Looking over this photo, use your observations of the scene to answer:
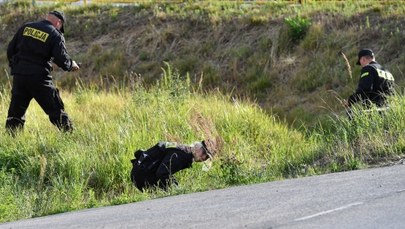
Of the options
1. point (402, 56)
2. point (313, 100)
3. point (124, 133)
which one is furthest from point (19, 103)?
point (402, 56)

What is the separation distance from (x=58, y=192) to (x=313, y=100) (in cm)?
990

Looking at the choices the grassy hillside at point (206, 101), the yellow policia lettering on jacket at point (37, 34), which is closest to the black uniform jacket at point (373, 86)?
the grassy hillside at point (206, 101)

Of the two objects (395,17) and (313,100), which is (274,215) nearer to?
(313,100)

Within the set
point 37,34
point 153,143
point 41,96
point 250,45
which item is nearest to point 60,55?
point 37,34

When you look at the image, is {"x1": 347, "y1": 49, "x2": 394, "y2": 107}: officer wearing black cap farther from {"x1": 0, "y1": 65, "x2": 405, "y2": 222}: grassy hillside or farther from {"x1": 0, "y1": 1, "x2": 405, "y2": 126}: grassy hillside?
{"x1": 0, "y1": 1, "x2": 405, "y2": 126}: grassy hillside

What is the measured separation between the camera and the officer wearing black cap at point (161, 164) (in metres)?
9.37

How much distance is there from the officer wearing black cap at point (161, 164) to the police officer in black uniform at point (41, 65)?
2.46 metres

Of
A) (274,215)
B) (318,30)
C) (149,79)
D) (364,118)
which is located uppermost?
(274,215)

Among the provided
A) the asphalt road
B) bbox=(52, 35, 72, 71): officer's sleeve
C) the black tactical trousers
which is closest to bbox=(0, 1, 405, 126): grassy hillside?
the black tactical trousers

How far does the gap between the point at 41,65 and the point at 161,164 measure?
317 centimetres

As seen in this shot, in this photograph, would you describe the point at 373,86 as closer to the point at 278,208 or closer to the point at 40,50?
the point at 40,50

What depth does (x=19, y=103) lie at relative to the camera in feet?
38.7

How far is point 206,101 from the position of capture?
14516 millimetres

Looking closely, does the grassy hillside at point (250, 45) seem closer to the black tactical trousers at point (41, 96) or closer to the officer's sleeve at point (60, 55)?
the black tactical trousers at point (41, 96)
